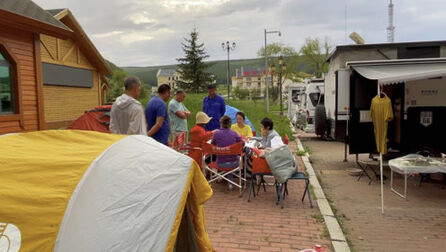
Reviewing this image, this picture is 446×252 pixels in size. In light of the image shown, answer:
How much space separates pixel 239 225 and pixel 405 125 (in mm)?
5063

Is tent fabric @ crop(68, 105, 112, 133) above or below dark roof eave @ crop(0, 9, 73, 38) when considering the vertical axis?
below

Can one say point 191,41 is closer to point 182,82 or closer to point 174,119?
point 182,82

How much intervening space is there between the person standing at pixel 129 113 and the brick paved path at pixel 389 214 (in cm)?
294

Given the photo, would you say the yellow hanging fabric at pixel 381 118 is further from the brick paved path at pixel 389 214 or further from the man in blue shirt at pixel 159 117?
the man in blue shirt at pixel 159 117

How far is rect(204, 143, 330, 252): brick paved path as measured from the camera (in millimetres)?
3865

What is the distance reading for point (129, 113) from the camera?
4273 millimetres

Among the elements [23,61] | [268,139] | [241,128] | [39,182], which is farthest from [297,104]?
[39,182]

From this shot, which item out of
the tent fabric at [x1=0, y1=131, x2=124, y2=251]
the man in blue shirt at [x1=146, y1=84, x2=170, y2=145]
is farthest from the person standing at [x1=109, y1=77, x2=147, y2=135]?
the tent fabric at [x1=0, y1=131, x2=124, y2=251]

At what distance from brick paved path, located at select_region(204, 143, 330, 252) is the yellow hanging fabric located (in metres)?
1.57

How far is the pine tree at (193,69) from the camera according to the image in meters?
39.6

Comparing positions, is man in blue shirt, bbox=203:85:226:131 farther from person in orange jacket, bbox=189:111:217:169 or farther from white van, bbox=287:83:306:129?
white van, bbox=287:83:306:129

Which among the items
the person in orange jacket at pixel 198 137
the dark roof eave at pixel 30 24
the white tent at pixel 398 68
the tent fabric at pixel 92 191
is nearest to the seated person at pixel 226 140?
the person in orange jacket at pixel 198 137

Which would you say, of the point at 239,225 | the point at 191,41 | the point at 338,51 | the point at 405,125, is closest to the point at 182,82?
the point at 191,41

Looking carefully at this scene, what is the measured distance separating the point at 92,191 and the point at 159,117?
290 centimetres
